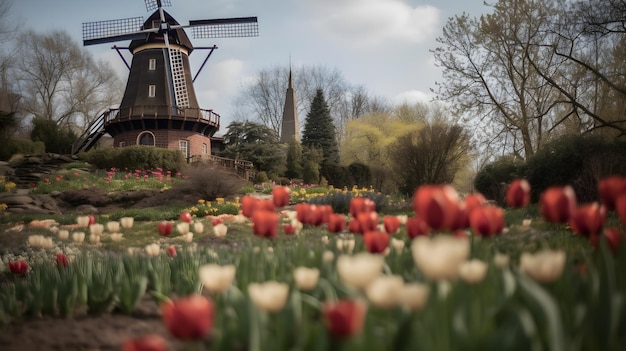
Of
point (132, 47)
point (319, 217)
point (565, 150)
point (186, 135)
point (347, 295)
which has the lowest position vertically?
point (347, 295)

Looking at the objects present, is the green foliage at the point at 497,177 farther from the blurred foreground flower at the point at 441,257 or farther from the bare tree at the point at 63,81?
the bare tree at the point at 63,81

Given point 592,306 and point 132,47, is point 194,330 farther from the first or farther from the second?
point 132,47

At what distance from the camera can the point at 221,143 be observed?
96.8ft

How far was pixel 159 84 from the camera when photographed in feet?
68.3

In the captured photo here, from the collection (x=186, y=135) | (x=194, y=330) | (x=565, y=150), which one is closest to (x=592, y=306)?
(x=194, y=330)

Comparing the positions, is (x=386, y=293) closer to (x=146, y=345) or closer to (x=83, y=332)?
(x=146, y=345)

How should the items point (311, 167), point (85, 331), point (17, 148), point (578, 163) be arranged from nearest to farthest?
point (85, 331)
point (578, 163)
point (17, 148)
point (311, 167)

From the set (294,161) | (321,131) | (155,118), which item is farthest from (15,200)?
(321,131)

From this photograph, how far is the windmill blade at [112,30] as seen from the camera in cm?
2109

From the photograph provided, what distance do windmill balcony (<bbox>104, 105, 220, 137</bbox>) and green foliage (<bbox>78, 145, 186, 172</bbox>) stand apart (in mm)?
3831

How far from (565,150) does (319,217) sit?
7608mm

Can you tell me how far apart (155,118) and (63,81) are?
10165mm

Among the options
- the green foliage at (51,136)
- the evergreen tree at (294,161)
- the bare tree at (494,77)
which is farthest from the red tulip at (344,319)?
the green foliage at (51,136)

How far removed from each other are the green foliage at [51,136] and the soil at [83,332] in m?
23.4
